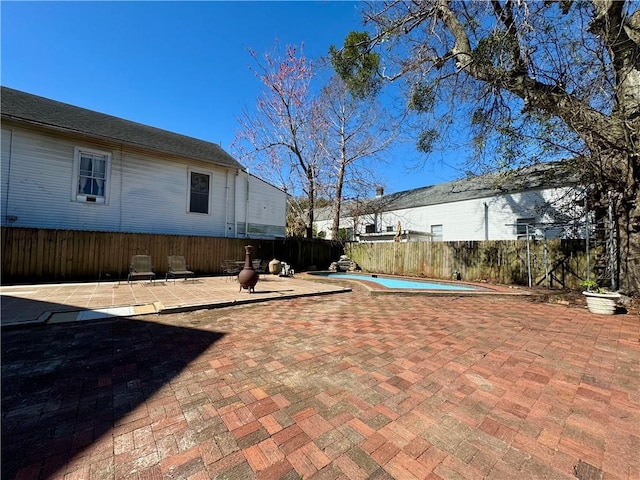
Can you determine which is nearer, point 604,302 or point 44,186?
point 604,302

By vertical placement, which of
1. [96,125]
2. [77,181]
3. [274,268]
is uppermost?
[96,125]

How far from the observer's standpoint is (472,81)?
824cm

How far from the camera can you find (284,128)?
1873 cm

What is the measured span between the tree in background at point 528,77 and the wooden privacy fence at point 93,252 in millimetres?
8590

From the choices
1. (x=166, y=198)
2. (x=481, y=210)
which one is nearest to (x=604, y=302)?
(x=481, y=210)

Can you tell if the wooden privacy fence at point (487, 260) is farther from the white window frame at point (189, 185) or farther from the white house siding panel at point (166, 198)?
the white window frame at point (189, 185)

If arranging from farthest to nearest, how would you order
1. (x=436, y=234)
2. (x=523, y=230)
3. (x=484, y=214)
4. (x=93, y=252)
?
(x=436, y=234) → (x=484, y=214) → (x=523, y=230) → (x=93, y=252)

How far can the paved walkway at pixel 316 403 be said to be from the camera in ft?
5.40

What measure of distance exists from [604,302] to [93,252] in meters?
14.0

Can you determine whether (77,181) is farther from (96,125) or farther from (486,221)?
(486,221)

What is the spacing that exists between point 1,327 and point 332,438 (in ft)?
16.3

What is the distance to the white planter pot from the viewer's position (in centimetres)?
567

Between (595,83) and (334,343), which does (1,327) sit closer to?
(334,343)

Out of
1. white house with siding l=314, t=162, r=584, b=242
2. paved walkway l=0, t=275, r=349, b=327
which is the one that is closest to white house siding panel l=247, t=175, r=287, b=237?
white house with siding l=314, t=162, r=584, b=242
